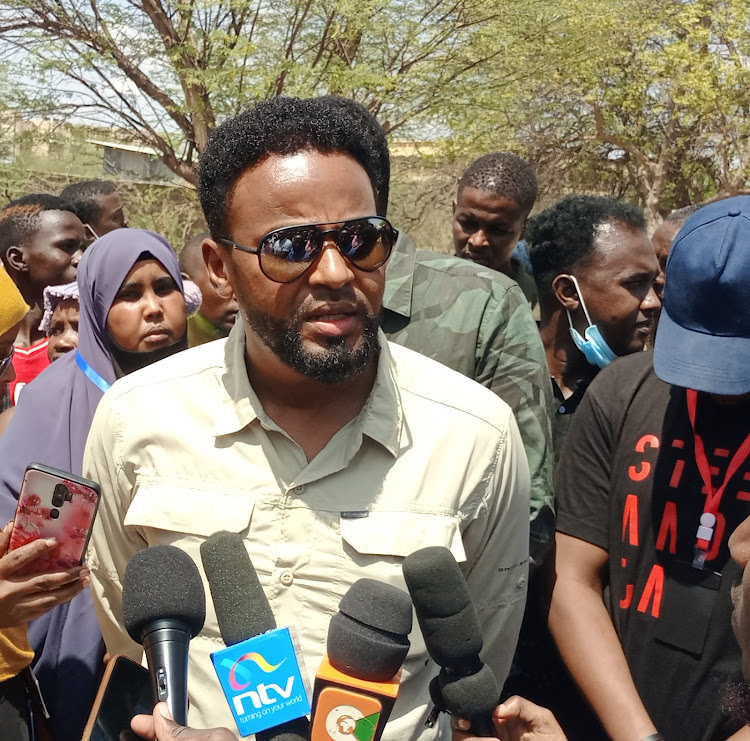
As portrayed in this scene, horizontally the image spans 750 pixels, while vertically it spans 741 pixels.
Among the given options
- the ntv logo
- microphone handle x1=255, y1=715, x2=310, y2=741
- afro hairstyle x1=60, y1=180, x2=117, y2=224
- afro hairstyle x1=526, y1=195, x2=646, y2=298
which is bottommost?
microphone handle x1=255, y1=715, x2=310, y2=741

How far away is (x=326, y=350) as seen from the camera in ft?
7.21

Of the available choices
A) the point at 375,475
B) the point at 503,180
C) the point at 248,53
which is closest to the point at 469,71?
the point at 248,53

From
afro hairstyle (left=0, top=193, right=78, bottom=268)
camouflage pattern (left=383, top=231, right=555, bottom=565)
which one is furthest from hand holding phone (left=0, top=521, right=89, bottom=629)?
afro hairstyle (left=0, top=193, right=78, bottom=268)

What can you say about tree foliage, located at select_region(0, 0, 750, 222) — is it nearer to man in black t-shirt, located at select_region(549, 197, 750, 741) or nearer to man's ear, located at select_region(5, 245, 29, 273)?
man's ear, located at select_region(5, 245, 29, 273)

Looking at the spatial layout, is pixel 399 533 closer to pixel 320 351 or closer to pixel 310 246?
pixel 320 351

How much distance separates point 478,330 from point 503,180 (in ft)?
6.06

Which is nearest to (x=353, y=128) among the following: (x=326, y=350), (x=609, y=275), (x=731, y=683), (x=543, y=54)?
(x=326, y=350)

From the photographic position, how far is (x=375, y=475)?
2166 millimetres

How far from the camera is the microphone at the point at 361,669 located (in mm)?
1451

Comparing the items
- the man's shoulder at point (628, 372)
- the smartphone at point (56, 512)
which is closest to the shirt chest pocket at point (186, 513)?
the smartphone at point (56, 512)

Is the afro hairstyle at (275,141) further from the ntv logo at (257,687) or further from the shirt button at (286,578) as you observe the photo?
the ntv logo at (257,687)

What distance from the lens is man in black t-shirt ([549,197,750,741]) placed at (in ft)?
7.66

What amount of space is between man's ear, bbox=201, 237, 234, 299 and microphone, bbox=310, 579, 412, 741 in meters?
1.10

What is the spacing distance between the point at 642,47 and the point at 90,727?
17075mm
